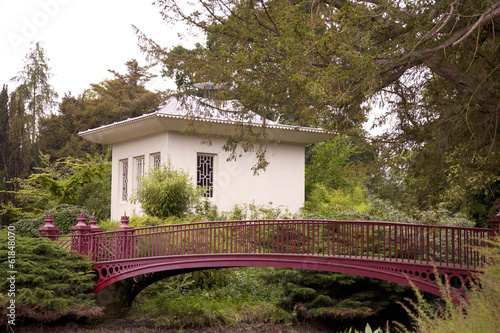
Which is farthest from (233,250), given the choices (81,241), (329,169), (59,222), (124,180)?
(329,169)

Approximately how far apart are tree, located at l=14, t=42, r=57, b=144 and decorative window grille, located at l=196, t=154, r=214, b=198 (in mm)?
15344

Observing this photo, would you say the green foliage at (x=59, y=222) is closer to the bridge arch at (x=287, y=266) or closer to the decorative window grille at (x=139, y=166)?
the decorative window grille at (x=139, y=166)

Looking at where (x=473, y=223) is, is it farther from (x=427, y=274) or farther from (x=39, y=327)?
(x=39, y=327)

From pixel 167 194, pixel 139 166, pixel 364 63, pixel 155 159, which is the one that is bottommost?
pixel 167 194

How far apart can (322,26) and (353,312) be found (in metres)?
7.34

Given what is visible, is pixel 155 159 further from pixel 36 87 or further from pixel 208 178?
pixel 36 87

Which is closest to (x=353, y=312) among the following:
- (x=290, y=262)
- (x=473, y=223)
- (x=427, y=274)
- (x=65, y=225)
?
(x=290, y=262)

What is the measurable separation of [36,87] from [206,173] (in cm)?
1814

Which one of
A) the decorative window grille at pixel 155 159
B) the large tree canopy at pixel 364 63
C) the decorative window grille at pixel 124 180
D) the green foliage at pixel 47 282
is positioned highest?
the large tree canopy at pixel 364 63

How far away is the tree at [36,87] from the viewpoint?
33406mm

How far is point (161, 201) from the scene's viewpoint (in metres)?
19.1

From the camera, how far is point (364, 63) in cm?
869

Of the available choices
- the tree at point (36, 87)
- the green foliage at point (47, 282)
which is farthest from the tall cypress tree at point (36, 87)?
the green foliage at point (47, 282)

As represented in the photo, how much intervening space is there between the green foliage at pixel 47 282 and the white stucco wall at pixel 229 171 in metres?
7.66
